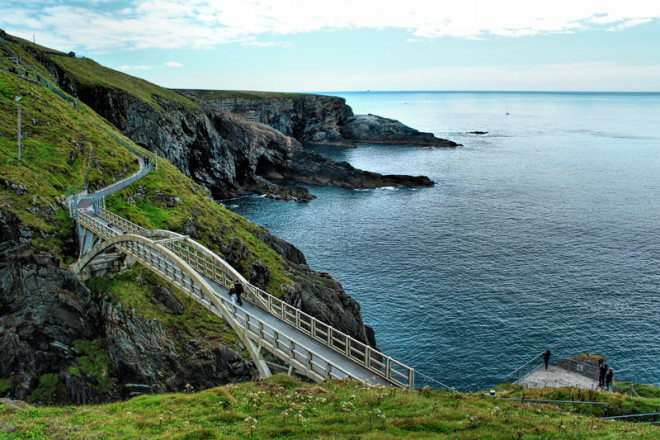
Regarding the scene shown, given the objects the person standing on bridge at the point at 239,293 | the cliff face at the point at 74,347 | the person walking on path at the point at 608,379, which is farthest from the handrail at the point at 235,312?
the person walking on path at the point at 608,379

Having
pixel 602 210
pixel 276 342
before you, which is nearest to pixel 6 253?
pixel 276 342

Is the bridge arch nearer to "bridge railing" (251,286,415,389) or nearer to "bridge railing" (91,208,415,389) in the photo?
"bridge railing" (91,208,415,389)

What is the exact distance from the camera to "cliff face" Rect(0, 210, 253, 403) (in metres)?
31.9

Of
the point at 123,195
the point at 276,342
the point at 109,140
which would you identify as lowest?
the point at 276,342

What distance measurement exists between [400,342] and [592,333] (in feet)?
65.5

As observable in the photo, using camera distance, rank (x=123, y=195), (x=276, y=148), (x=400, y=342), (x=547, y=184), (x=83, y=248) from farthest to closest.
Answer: (x=276, y=148) < (x=547, y=184) < (x=123, y=195) < (x=400, y=342) < (x=83, y=248)

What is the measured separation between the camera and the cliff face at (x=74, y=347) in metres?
31.9

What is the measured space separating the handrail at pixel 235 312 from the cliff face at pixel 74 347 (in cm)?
337

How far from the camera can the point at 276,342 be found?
25.1 m

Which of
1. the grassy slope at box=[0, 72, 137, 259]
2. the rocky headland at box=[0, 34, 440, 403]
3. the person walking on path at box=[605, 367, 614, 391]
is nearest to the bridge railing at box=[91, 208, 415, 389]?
the rocky headland at box=[0, 34, 440, 403]

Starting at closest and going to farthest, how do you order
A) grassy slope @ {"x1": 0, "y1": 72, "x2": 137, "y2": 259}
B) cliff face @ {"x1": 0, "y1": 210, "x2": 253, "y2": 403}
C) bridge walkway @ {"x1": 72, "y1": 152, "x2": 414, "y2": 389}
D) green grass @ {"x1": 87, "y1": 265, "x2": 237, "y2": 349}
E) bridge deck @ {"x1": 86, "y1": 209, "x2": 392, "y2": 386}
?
bridge deck @ {"x1": 86, "y1": 209, "x2": 392, "y2": 386}, bridge walkway @ {"x1": 72, "y1": 152, "x2": 414, "y2": 389}, cliff face @ {"x1": 0, "y1": 210, "x2": 253, "y2": 403}, green grass @ {"x1": 87, "y1": 265, "x2": 237, "y2": 349}, grassy slope @ {"x1": 0, "y1": 72, "x2": 137, "y2": 259}

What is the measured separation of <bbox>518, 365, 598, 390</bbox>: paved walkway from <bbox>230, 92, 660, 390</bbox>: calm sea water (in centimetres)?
431

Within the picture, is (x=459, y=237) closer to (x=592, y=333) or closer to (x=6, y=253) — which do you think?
(x=592, y=333)

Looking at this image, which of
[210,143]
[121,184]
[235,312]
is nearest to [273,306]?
[235,312]
